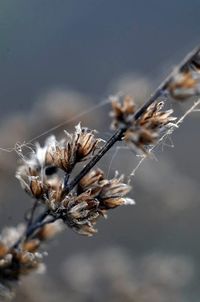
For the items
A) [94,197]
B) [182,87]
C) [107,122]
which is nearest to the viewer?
[182,87]

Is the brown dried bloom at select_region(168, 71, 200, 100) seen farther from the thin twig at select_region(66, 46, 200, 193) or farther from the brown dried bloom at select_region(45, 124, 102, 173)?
the brown dried bloom at select_region(45, 124, 102, 173)

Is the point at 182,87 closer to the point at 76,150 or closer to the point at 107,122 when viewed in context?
the point at 76,150

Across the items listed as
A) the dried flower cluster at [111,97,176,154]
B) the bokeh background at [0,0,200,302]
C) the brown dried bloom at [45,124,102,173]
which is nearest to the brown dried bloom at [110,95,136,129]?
the dried flower cluster at [111,97,176,154]

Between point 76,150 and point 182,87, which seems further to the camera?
point 76,150

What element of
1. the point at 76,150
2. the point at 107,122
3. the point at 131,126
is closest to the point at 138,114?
the point at 131,126

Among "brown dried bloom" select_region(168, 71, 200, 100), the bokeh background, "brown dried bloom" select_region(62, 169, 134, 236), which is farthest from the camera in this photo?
the bokeh background

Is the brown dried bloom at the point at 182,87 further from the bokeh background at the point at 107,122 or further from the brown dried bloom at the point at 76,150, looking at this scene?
the bokeh background at the point at 107,122

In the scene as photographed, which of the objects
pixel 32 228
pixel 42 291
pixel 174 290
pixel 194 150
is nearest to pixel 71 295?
pixel 42 291

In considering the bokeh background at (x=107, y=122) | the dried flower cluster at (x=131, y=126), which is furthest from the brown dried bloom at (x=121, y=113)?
the bokeh background at (x=107, y=122)
